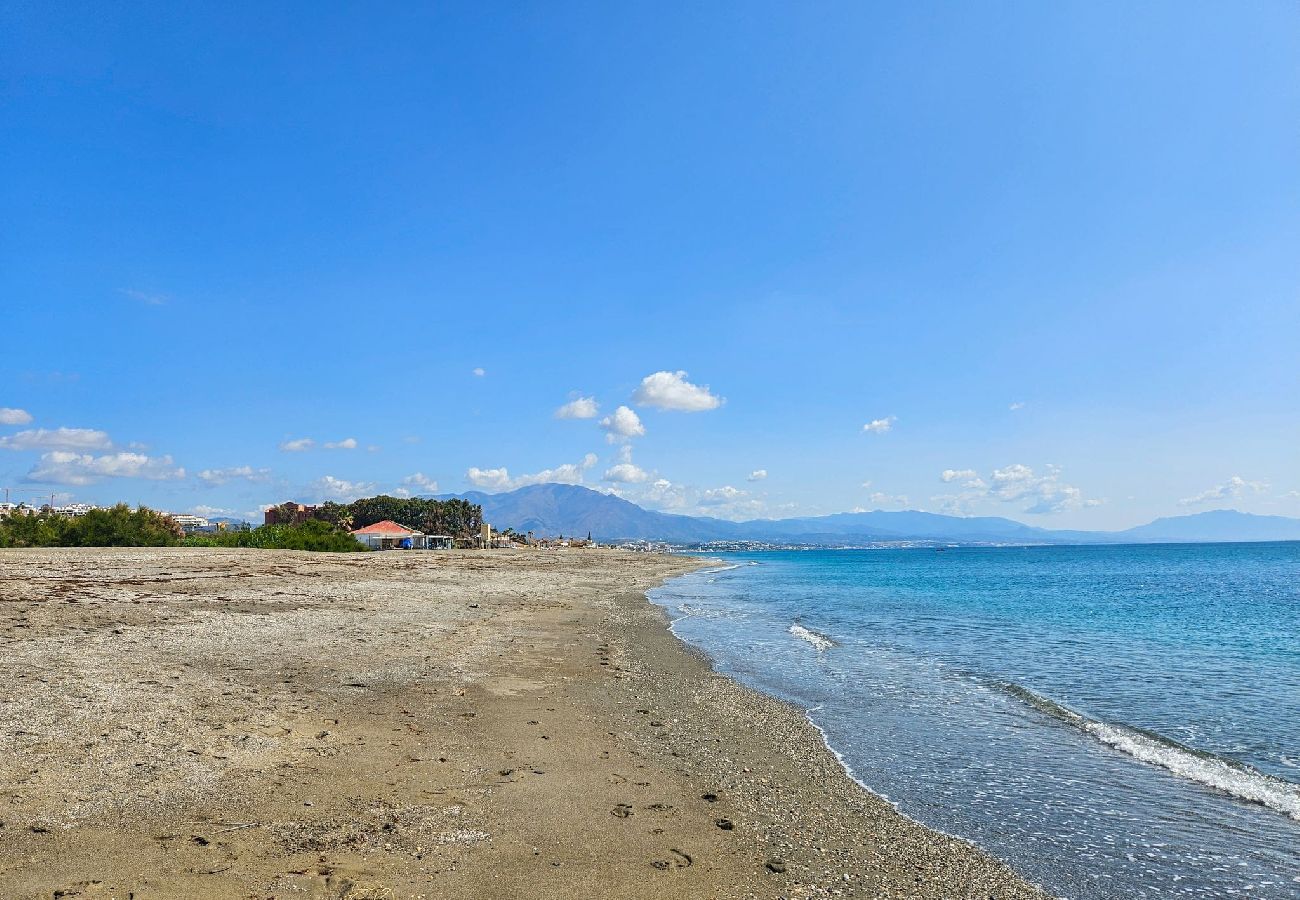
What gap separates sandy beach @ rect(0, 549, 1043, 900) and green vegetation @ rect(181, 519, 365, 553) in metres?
51.2

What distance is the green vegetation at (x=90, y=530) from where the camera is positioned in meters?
58.2

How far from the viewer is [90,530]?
195 ft

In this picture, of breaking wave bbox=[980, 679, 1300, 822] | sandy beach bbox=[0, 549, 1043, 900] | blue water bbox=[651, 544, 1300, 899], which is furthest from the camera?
breaking wave bbox=[980, 679, 1300, 822]

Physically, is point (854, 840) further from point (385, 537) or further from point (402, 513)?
point (402, 513)

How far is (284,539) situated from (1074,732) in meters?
67.7

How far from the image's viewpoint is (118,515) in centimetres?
6056

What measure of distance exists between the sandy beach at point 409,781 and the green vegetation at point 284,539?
168 ft

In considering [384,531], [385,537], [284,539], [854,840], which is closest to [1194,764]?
[854,840]

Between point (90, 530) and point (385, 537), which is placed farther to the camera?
point (385, 537)

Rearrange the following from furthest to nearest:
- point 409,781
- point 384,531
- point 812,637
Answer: point 384,531
point 812,637
point 409,781

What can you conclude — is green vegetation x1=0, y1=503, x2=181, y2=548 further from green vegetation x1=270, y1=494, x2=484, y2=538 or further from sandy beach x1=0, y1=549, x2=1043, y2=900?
green vegetation x1=270, y1=494, x2=484, y2=538

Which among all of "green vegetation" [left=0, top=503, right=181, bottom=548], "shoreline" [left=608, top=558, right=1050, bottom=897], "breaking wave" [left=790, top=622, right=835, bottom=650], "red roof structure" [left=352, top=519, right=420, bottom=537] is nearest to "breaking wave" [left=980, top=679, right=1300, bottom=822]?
"shoreline" [left=608, top=558, right=1050, bottom=897]

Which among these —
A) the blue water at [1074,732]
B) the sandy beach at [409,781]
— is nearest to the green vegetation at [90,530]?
the sandy beach at [409,781]

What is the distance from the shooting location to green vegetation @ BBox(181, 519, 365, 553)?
211 feet
